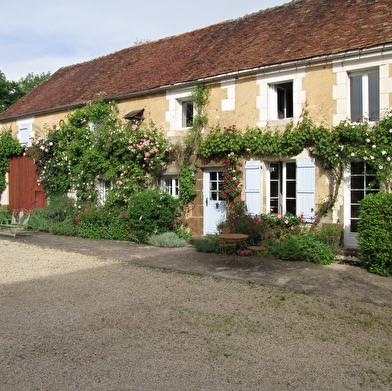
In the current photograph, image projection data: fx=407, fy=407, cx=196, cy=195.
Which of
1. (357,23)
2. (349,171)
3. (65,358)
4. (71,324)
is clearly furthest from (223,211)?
(65,358)

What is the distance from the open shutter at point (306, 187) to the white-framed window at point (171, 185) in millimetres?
3735

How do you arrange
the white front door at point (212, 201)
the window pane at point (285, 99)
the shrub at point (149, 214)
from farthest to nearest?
the white front door at point (212, 201) < the shrub at point (149, 214) < the window pane at point (285, 99)

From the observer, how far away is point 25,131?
15953mm

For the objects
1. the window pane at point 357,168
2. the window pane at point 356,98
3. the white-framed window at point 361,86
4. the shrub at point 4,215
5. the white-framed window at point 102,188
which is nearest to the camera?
the white-framed window at point 361,86

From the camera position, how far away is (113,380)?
3354 mm

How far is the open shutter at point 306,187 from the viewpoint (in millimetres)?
9078

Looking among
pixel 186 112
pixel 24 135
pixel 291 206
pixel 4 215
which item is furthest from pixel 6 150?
pixel 291 206

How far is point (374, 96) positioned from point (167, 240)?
Result: 5.69 m

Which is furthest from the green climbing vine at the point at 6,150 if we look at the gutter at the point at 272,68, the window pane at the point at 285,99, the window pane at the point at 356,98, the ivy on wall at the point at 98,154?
the window pane at the point at 356,98

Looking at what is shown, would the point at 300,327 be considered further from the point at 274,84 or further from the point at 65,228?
the point at 65,228

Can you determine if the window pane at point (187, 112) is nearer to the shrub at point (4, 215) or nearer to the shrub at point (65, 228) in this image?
the shrub at point (65, 228)

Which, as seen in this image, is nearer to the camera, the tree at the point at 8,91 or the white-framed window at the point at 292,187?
the white-framed window at the point at 292,187

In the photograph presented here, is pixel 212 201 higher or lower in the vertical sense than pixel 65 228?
higher

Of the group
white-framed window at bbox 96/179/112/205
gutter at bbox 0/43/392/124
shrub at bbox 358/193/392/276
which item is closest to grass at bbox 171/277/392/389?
shrub at bbox 358/193/392/276
